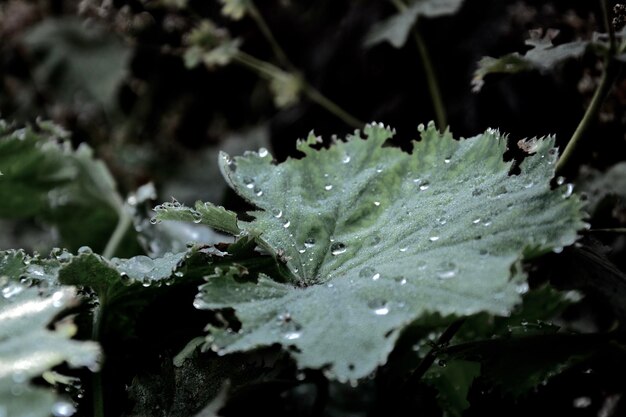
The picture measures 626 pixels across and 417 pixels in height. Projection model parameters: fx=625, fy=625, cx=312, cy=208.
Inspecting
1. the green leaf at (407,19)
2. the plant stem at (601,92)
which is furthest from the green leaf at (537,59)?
the green leaf at (407,19)

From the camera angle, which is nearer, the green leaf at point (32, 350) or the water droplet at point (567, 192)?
the green leaf at point (32, 350)

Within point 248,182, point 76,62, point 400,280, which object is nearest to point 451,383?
point 400,280

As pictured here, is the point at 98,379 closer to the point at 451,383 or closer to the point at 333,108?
the point at 451,383

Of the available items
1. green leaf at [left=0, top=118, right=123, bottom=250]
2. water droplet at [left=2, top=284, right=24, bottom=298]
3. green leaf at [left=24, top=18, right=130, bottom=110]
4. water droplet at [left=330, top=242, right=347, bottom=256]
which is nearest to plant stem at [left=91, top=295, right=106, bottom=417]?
water droplet at [left=2, top=284, right=24, bottom=298]

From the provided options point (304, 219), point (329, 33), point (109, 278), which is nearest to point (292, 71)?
point (329, 33)

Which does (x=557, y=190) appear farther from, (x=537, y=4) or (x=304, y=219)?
(x=537, y=4)

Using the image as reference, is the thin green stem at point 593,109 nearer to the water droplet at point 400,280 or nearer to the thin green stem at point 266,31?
the water droplet at point 400,280

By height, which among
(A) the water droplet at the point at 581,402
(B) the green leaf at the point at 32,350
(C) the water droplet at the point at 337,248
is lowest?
(A) the water droplet at the point at 581,402
